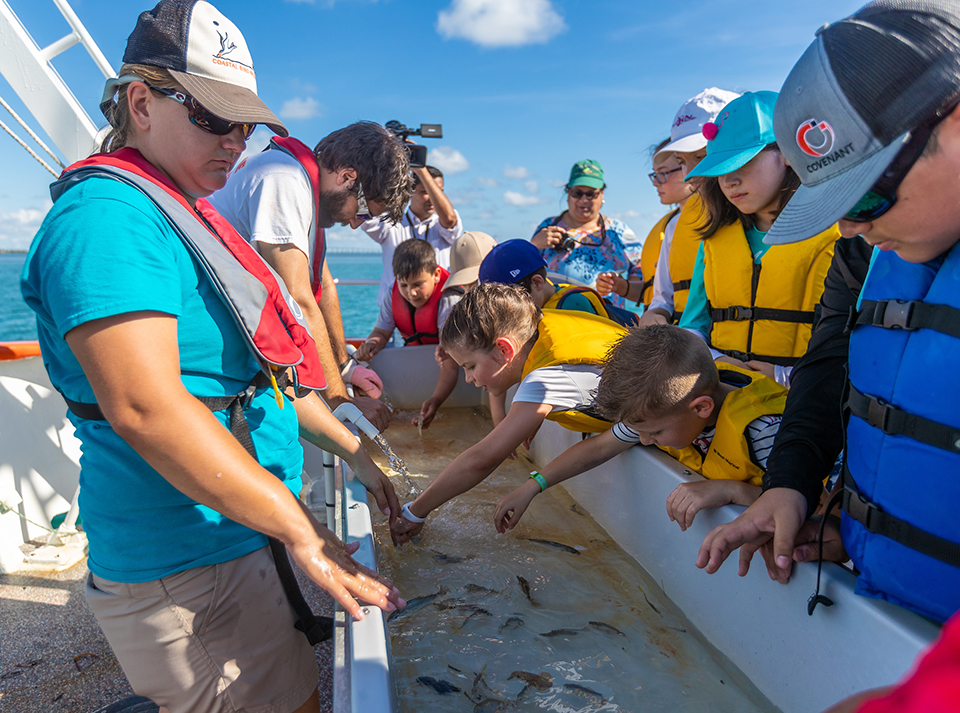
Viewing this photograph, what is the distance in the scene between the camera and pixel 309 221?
112 inches

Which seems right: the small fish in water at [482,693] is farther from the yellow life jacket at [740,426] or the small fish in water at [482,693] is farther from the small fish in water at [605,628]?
the yellow life jacket at [740,426]

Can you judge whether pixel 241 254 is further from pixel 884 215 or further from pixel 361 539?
pixel 884 215

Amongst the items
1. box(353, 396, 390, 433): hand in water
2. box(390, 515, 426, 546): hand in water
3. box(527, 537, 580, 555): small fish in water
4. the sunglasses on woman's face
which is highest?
the sunglasses on woman's face

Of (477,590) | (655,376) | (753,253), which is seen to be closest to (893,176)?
(655,376)

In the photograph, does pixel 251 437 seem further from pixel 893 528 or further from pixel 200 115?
pixel 893 528

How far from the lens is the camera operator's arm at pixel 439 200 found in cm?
548

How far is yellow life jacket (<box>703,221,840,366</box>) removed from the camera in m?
2.59

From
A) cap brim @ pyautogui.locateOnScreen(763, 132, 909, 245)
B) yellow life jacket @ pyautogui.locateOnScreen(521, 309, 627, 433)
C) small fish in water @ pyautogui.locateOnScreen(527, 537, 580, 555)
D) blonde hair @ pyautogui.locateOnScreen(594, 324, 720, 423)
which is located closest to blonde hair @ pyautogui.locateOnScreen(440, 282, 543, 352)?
yellow life jacket @ pyautogui.locateOnScreen(521, 309, 627, 433)

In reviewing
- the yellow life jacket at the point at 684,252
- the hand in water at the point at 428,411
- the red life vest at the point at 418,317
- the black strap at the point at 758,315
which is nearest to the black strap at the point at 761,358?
the black strap at the point at 758,315

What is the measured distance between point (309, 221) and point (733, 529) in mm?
2255

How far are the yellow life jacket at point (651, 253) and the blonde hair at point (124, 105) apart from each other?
353 cm

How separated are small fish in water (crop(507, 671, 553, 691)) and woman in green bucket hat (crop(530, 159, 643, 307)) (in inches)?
149

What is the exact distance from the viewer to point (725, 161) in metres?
2.47

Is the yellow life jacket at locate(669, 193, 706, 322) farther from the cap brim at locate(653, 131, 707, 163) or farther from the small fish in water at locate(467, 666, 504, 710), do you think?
the small fish in water at locate(467, 666, 504, 710)
